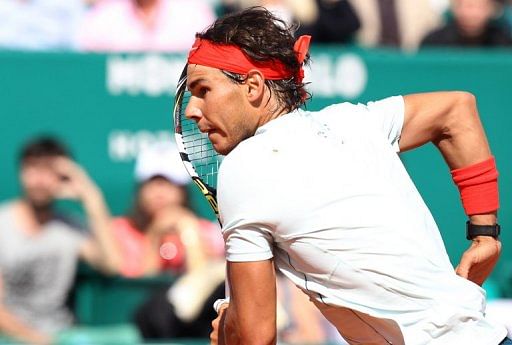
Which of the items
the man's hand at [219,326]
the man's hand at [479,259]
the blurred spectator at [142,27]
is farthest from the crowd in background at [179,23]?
the man's hand at [219,326]

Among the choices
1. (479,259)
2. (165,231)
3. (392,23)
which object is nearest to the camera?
(479,259)

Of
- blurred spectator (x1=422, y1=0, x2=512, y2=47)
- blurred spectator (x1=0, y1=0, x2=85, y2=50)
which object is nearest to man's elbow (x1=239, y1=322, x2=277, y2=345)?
blurred spectator (x1=0, y1=0, x2=85, y2=50)

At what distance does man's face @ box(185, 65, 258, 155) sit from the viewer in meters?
2.97

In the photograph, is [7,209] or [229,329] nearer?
[229,329]

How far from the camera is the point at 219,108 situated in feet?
9.75

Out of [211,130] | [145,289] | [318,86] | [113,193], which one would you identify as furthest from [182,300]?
[211,130]

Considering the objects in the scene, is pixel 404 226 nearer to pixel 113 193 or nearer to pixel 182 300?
pixel 182 300

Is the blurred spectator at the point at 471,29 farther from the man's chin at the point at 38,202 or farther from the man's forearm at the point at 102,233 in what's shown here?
the man's chin at the point at 38,202

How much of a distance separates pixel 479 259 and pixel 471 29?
470 cm

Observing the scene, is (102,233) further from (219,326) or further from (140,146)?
(219,326)

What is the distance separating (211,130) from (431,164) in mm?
4627

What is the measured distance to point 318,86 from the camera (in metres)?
7.38

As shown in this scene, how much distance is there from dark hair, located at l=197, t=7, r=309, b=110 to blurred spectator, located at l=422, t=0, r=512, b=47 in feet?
15.9

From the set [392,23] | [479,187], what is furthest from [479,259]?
[392,23]
